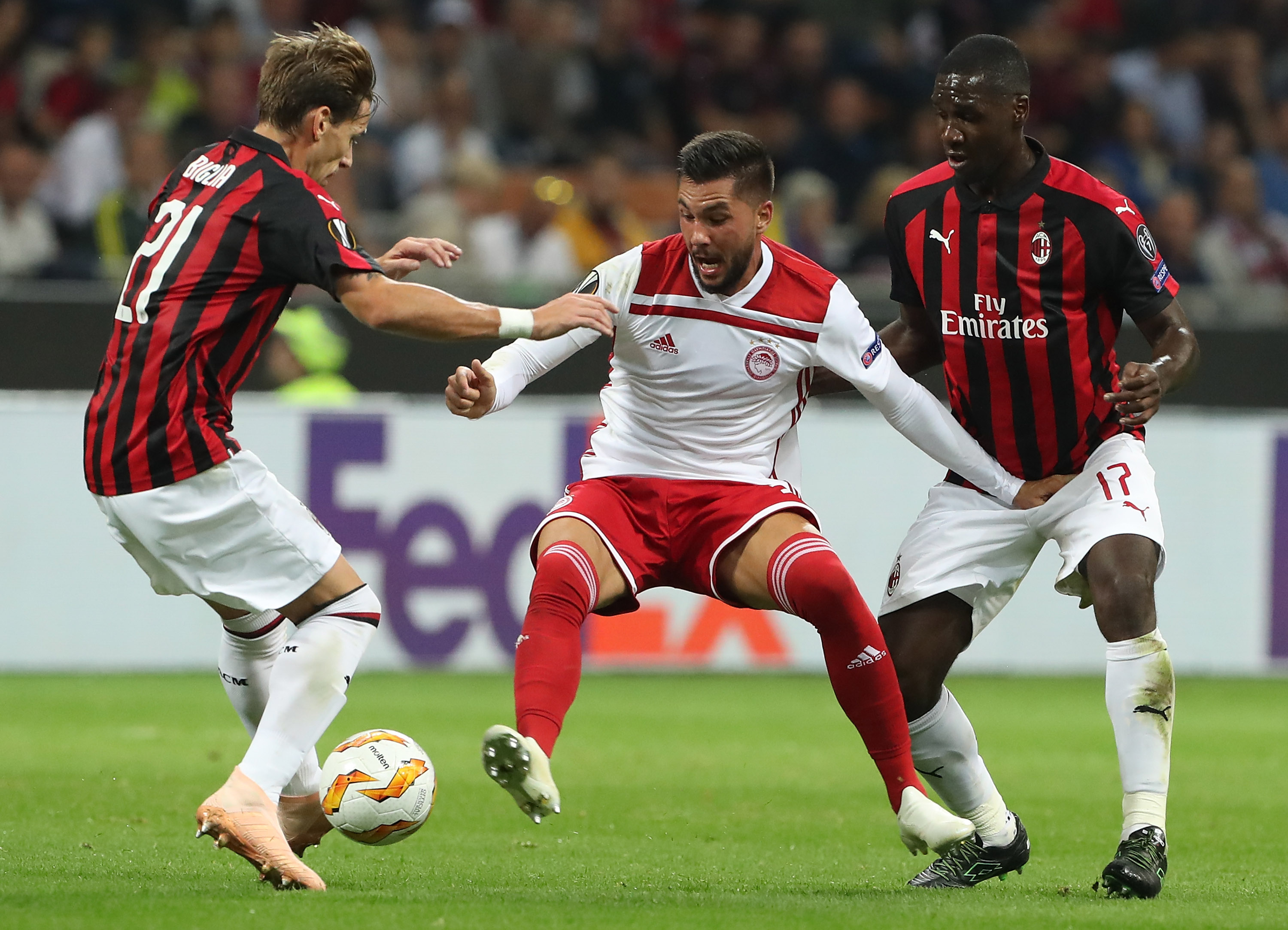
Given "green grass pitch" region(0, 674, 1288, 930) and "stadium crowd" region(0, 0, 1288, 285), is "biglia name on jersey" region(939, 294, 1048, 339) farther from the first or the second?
"stadium crowd" region(0, 0, 1288, 285)

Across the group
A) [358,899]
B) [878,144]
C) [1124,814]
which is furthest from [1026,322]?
[878,144]

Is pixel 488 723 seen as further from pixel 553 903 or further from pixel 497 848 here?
pixel 553 903

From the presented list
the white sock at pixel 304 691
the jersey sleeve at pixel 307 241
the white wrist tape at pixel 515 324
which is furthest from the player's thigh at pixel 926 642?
the jersey sleeve at pixel 307 241

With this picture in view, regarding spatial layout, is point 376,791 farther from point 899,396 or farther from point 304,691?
point 899,396

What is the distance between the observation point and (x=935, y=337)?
5.79 metres

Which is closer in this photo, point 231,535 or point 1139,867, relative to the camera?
point 231,535

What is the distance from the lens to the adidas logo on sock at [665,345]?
5484 mm

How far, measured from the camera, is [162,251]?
484 cm

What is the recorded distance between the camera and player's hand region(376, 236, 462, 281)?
5.11 metres

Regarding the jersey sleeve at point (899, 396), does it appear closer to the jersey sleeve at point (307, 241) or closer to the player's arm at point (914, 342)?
the player's arm at point (914, 342)

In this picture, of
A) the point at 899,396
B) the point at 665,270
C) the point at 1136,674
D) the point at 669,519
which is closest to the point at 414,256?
the point at 665,270

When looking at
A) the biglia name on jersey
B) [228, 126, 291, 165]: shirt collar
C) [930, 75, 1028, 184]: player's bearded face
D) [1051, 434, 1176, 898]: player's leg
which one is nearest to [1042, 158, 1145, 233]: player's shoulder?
[930, 75, 1028, 184]: player's bearded face

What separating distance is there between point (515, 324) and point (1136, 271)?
1.87 m

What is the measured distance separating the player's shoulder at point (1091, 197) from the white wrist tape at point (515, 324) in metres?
1.70
